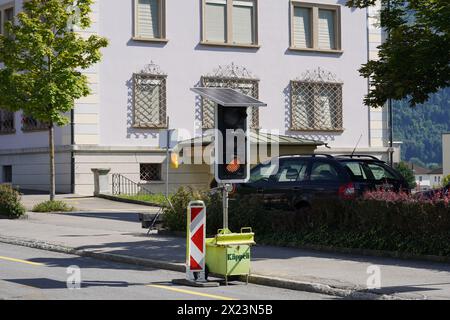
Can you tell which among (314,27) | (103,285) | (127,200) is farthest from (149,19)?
(103,285)

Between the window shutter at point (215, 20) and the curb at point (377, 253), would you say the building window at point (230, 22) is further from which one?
the curb at point (377, 253)

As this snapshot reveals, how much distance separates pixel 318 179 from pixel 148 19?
2150 cm

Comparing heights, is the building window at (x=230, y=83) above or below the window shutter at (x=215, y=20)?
below

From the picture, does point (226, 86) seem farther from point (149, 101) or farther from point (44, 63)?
point (44, 63)

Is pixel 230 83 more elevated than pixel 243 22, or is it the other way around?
pixel 243 22

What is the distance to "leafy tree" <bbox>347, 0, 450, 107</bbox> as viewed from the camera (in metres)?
17.4

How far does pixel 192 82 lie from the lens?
3941 cm

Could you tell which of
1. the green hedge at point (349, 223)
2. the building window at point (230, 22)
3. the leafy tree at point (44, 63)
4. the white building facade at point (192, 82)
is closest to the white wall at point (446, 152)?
the white building facade at point (192, 82)

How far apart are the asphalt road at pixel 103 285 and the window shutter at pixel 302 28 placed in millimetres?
27499

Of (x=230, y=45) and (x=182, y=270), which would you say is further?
(x=230, y=45)

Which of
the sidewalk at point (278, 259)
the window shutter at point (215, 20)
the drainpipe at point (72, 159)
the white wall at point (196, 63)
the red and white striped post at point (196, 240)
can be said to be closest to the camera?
the sidewalk at point (278, 259)

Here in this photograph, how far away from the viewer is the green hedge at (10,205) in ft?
84.1
